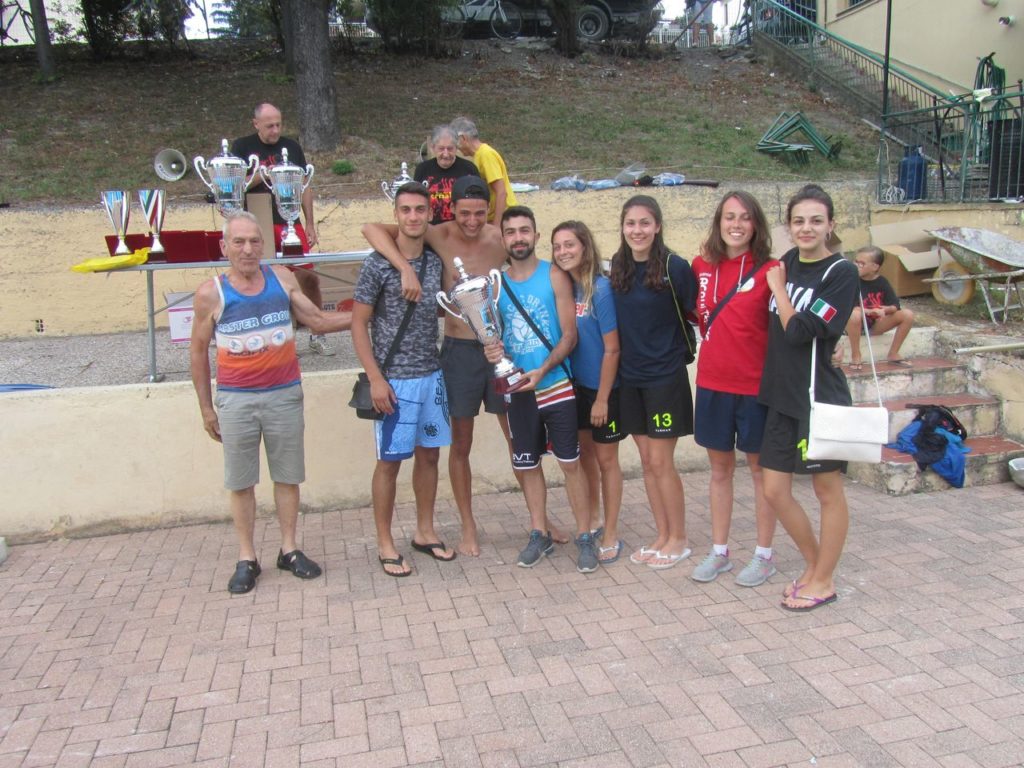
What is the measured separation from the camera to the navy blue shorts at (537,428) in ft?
13.2

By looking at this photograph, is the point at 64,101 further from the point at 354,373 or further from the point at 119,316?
the point at 354,373

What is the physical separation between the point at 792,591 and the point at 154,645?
2.86 metres

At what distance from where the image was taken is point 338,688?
3172 millimetres

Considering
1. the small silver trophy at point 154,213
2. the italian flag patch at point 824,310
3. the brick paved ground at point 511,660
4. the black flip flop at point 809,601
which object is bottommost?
the brick paved ground at point 511,660

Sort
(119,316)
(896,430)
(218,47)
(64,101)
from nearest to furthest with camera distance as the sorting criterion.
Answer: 1. (896,430)
2. (119,316)
3. (64,101)
4. (218,47)

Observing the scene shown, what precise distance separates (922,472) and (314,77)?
9.03 meters

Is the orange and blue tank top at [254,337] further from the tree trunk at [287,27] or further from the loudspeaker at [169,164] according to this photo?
the tree trunk at [287,27]

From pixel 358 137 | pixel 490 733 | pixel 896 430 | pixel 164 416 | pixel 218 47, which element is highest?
pixel 218 47

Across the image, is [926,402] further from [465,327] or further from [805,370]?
[465,327]

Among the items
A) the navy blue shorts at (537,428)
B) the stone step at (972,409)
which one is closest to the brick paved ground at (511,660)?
the navy blue shorts at (537,428)

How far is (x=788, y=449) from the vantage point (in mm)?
3516

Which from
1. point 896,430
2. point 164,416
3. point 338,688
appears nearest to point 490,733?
point 338,688

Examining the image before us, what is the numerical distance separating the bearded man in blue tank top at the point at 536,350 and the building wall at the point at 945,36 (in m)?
11.8

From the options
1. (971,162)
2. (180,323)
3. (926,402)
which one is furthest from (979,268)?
(180,323)
